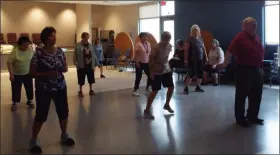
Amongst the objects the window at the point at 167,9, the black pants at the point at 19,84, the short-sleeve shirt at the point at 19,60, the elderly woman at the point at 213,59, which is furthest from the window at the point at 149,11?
the short-sleeve shirt at the point at 19,60

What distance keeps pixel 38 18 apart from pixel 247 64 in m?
13.3

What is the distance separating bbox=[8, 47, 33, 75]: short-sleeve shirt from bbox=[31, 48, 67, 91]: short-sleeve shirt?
202 cm

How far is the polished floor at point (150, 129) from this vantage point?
3.46m

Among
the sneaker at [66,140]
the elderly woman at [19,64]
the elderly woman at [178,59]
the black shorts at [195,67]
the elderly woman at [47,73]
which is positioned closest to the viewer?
the elderly woman at [47,73]

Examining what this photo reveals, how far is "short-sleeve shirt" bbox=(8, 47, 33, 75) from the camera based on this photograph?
5047 mm

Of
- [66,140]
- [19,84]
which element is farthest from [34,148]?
[19,84]

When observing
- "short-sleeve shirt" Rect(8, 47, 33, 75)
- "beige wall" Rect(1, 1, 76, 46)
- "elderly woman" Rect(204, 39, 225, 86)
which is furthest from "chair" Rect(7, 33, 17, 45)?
"short-sleeve shirt" Rect(8, 47, 33, 75)

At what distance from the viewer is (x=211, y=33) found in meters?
9.42

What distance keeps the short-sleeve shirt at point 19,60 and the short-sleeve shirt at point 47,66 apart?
2.02 m

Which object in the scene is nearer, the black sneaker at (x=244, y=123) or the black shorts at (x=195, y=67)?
the black sneaker at (x=244, y=123)

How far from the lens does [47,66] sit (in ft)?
10.6

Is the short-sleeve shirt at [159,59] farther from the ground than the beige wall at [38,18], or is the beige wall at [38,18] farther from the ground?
the beige wall at [38,18]

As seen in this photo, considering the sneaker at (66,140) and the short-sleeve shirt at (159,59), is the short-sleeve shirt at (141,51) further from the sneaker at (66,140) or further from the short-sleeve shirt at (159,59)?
the sneaker at (66,140)

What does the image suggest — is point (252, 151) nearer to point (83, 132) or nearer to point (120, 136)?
point (120, 136)
